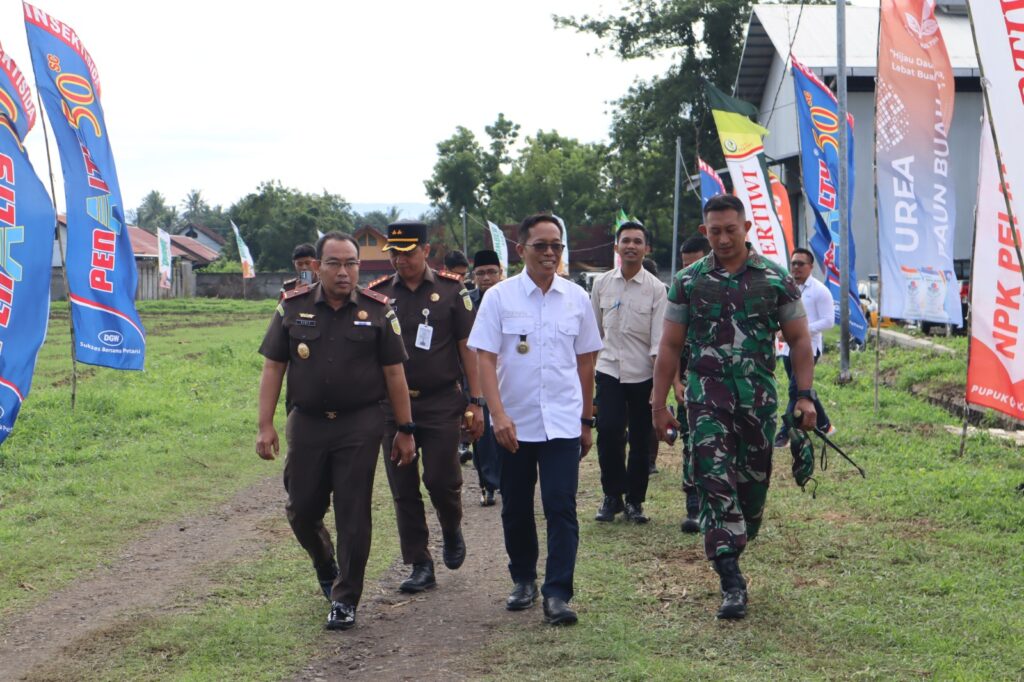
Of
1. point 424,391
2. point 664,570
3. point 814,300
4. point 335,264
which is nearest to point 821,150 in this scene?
point 814,300

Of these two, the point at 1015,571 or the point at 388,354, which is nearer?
the point at 388,354

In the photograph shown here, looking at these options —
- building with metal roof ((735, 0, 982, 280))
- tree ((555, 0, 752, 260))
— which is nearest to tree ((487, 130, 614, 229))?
tree ((555, 0, 752, 260))

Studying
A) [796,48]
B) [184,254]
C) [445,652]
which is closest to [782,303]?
[445,652]

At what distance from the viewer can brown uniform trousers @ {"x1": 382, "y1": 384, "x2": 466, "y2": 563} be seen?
657 cm

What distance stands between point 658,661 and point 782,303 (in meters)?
1.91

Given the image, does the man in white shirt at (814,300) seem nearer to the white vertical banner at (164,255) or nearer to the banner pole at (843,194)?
the banner pole at (843,194)

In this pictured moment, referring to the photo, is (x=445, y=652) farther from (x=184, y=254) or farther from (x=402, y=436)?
(x=184, y=254)

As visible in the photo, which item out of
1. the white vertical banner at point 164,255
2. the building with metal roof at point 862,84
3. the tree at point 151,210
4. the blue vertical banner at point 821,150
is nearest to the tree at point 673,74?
the building with metal roof at point 862,84

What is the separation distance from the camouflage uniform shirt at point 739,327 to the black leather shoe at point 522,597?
130 centimetres

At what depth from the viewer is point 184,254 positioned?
259 feet

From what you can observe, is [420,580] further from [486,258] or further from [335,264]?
[486,258]

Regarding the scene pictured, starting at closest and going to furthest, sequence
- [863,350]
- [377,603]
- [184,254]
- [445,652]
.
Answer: [445,652] → [377,603] → [863,350] → [184,254]

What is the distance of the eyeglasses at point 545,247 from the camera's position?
5.86 m

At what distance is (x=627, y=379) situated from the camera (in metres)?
8.01
